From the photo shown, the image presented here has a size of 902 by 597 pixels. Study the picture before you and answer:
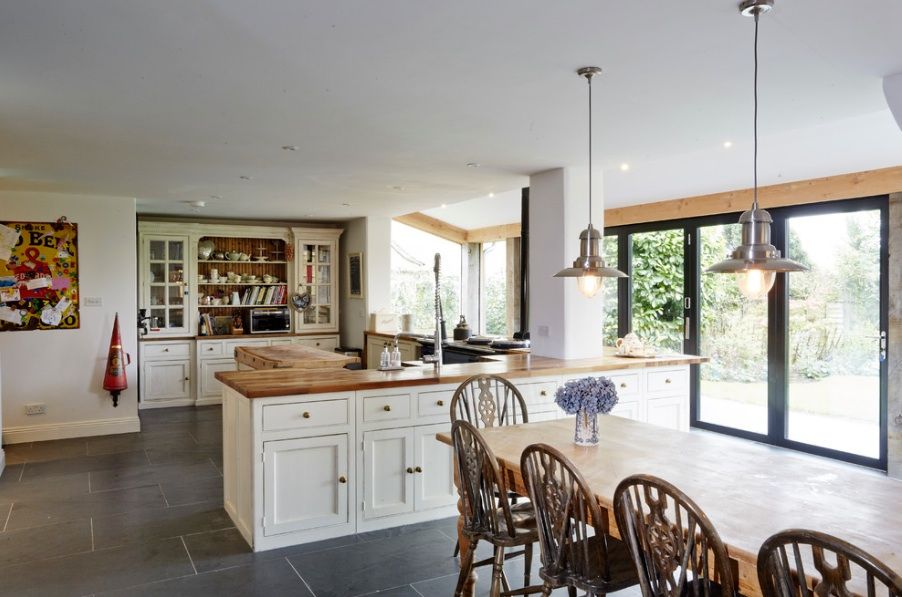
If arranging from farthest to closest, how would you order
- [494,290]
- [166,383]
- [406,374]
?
1. [494,290]
2. [166,383]
3. [406,374]

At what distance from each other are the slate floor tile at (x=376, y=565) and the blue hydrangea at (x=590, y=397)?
117 cm

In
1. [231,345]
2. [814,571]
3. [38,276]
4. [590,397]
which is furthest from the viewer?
[231,345]

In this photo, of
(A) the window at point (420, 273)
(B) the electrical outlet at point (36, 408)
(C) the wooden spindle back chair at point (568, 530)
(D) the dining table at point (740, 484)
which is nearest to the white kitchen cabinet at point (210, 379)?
(B) the electrical outlet at point (36, 408)

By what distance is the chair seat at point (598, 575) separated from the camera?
2.10m

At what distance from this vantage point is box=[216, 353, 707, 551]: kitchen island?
3.49 m

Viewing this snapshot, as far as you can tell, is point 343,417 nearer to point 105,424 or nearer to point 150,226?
point 105,424

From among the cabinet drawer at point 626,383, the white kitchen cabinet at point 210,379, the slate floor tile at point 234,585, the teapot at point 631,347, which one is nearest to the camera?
A: the slate floor tile at point 234,585

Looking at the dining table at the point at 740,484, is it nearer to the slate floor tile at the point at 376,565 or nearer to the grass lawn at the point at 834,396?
the slate floor tile at the point at 376,565

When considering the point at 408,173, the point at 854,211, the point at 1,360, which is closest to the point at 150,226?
the point at 1,360

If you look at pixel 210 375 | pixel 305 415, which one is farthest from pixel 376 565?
pixel 210 375

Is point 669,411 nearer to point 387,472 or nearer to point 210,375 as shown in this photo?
point 387,472

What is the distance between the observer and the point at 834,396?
17.6ft

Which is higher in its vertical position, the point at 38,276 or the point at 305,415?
the point at 38,276

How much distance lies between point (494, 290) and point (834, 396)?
4.73 metres
